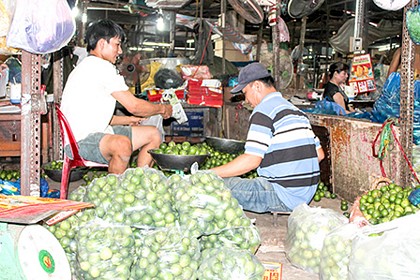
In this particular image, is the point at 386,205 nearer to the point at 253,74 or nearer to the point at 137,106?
the point at 253,74

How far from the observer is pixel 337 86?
7777 millimetres

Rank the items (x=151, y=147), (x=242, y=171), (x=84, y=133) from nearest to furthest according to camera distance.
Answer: (x=242, y=171)
(x=84, y=133)
(x=151, y=147)

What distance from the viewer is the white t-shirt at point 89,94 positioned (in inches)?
170

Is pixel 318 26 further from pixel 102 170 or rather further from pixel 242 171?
pixel 242 171

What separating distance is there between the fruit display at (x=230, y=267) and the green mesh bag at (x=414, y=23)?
227cm

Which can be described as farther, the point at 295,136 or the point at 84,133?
the point at 84,133

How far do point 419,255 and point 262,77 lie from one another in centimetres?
179

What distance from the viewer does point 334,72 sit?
25.8ft

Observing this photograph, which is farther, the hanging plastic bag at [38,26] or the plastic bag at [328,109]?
the plastic bag at [328,109]

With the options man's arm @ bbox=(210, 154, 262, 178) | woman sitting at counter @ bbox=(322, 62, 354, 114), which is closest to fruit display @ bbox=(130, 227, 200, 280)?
man's arm @ bbox=(210, 154, 262, 178)

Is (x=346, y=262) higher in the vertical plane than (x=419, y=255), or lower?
lower

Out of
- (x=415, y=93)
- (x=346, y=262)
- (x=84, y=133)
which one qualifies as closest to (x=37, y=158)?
(x=84, y=133)

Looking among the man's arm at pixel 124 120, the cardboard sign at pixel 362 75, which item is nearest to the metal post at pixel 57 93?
the man's arm at pixel 124 120

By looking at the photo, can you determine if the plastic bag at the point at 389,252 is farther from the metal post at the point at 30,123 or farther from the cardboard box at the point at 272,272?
the metal post at the point at 30,123
